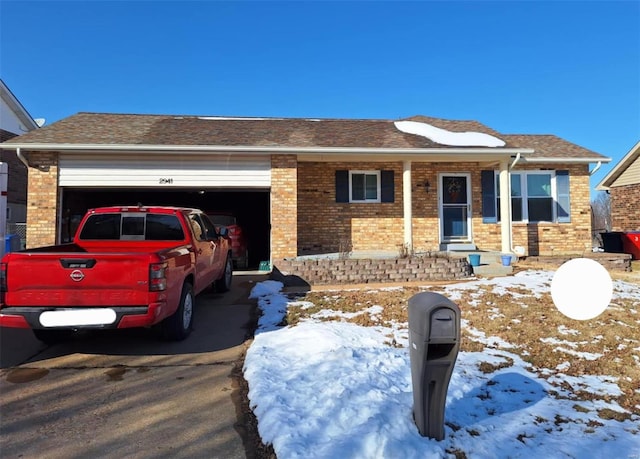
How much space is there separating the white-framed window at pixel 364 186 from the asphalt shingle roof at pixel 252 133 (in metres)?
1.13

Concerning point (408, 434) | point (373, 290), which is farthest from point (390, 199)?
point (408, 434)

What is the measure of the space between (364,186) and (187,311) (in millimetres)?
7851

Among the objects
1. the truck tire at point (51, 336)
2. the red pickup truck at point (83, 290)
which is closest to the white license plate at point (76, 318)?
the red pickup truck at point (83, 290)

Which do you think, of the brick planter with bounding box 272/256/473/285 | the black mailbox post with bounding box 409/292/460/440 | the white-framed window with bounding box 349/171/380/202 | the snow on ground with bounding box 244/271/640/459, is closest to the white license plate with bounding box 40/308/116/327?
the snow on ground with bounding box 244/271/640/459

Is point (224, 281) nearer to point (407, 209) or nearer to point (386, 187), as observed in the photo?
point (407, 209)

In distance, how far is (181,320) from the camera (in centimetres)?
486

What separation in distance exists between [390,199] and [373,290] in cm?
456

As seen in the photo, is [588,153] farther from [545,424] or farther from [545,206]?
[545,424]

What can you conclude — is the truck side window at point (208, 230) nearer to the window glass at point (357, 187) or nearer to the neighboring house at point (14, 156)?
the window glass at point (357, 187)

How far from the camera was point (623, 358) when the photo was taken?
4266 mm

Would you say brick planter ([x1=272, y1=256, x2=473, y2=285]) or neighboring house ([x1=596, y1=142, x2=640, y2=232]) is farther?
neighboring house ([x1=596, y1=142, x2=640, y2=232])

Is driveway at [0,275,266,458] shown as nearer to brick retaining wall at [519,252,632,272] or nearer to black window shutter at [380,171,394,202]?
black window shutter at [380,171,394,202]

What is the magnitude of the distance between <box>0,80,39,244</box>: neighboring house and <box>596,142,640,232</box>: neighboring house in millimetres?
25385

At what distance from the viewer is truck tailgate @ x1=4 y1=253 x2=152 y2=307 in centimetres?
401
